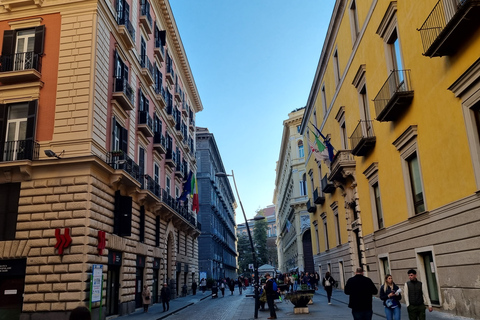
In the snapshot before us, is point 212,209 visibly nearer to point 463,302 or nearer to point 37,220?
point 37,220

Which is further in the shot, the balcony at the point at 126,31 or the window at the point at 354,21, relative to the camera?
the window at the point at 354,21

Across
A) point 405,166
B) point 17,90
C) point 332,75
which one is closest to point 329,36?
point 332,75

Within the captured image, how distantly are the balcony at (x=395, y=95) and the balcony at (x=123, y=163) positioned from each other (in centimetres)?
1136

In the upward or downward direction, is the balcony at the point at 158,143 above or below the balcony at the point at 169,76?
below

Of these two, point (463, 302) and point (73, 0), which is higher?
point (73, 0)

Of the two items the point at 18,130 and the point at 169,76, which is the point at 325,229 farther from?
the point at 18,130

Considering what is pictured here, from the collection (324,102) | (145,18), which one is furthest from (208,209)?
(145,18)

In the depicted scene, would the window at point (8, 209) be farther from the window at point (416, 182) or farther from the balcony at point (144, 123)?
the window at point (416, 182)

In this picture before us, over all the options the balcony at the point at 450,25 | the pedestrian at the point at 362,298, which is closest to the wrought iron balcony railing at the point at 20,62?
the balcony at the point at 450,25

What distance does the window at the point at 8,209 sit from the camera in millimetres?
16531

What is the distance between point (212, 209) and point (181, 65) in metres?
22.3

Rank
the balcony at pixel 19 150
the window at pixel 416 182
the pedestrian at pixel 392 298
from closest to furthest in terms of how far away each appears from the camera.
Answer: the pedestrian at pixel 392 298 → the window at pixel 416 182 → the balcony at pixel 19 150

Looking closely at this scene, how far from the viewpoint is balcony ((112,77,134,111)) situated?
19766 mm

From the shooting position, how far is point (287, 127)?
60219mm
